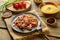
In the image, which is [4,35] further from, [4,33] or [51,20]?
[51,20]

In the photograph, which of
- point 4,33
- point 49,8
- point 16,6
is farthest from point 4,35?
point 49,8

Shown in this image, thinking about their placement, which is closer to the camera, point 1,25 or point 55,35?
point 55,35

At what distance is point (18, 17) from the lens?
1.42 m

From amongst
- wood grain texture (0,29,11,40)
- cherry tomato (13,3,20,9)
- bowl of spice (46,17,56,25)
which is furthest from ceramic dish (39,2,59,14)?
wood grain texture (0,29,11,40)

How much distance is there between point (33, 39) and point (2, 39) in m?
0.23

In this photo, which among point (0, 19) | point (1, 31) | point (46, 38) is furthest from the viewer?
point (0, 19)

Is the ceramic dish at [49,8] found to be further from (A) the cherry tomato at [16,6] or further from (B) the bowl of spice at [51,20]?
(A) the cherry tomato at [16,6]

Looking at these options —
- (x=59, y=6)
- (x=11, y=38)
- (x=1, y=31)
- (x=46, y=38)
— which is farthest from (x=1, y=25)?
(x=59, y=6)

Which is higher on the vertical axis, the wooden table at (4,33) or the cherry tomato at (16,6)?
the cherry tomato at (16,6)

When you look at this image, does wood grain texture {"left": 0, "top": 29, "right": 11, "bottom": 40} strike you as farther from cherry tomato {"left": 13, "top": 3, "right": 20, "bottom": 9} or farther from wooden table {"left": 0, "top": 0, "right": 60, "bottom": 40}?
cherry tomato {"left": 13, "top": 3, "right": 20, "bottom": 9}

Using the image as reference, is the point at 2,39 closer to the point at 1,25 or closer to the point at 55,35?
the point at 1,25

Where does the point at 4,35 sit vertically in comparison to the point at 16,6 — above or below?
below

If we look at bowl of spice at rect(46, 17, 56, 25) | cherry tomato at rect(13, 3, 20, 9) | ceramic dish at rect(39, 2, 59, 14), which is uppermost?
cherry tomato at rect(13, 3, 20, 9)

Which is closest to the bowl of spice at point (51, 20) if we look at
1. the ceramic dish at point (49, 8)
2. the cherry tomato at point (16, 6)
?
the ceramic dish at point (49, 8)
